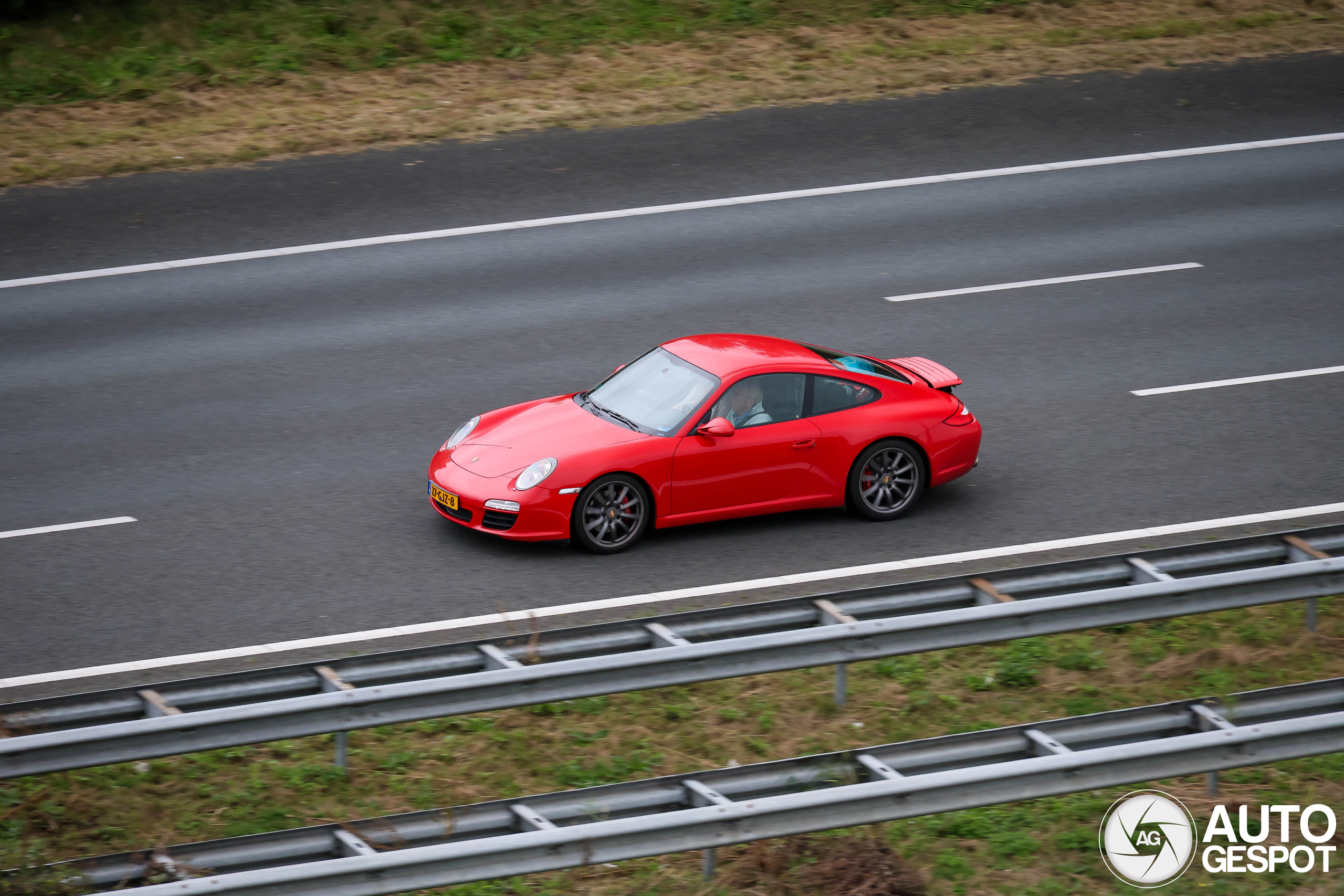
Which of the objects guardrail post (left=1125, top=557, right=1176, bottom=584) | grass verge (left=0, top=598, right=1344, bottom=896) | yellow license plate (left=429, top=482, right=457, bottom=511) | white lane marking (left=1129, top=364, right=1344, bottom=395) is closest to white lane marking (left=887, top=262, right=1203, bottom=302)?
white lane marking (left=1129, top=364, right=1344, bottom=395)

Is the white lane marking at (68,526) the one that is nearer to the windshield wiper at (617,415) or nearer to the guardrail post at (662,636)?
the windshield wiper at (617,415)

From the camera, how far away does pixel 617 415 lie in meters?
10.9

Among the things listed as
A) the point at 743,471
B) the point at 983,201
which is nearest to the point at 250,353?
the point at 743,471

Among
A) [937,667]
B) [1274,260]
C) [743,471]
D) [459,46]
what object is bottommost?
[937,667]

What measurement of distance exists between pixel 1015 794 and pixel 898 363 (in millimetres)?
5787

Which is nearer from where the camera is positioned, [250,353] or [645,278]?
[250,353]

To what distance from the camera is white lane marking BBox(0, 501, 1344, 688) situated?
894 cm

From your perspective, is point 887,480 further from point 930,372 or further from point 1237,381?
point 1237,381

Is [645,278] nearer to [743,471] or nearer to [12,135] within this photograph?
[743,471]

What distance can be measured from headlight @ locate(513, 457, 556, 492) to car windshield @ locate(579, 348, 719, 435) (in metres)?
0.76

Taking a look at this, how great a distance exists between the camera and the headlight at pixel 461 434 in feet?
36.3

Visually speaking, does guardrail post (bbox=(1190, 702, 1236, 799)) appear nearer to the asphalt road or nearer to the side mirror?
the asphalt road

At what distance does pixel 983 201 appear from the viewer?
17.5 m

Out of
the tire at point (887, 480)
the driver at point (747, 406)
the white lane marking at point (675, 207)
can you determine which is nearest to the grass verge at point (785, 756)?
the tire at point (887, 480)
